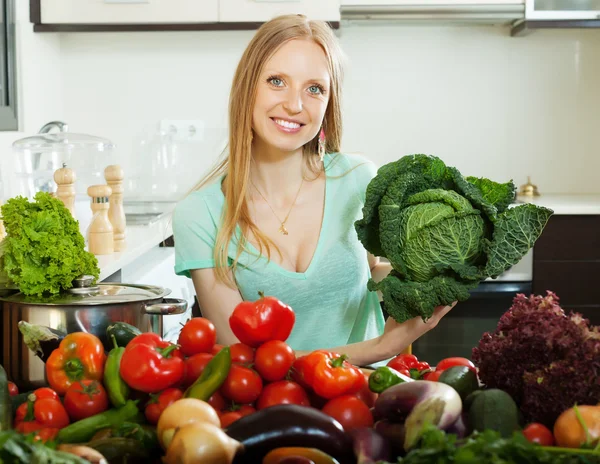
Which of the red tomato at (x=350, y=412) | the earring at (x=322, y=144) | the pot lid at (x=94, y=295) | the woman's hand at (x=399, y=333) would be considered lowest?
the woman's hand at (x=399, y=333)

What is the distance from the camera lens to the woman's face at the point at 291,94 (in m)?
1.71

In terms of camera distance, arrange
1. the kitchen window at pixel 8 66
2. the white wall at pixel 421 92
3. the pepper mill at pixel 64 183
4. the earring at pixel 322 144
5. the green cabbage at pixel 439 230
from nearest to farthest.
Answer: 1. the green cabbage at pixel 439 230
2. the earring at pixel 322 144
3. the pepper mill at pixel 64 183
4. the kitchen window at pixel 8 66
5. the white wall at pixel 421 92

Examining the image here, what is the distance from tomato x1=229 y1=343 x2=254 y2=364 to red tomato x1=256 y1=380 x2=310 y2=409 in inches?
2.2

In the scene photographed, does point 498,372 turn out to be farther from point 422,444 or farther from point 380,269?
point 380,269

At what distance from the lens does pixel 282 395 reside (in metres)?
1.00

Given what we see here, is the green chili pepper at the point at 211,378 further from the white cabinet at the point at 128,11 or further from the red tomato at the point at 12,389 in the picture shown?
the white cabinet at the point at 128,11

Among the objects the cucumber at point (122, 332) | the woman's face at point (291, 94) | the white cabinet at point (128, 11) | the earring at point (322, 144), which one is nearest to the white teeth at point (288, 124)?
the woman's face at point (291, 94)

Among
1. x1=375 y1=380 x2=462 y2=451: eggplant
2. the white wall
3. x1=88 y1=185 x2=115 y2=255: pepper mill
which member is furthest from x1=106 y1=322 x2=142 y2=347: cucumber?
the white wall

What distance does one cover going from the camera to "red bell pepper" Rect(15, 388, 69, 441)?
0.97 meters

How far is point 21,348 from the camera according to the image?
1.21 metres

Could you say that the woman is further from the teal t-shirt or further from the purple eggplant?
the purple eggplant

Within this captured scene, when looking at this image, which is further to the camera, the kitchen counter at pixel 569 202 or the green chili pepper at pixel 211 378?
the kitchen counter at pixel 569 202

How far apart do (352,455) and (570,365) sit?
0.28m

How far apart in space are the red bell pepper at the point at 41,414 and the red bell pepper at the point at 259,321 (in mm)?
242
